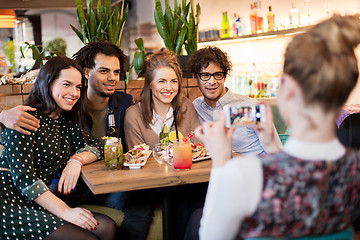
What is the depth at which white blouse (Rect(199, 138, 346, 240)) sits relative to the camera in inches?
34.9

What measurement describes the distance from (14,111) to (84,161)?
1.40 feet

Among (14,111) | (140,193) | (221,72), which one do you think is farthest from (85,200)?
(221,72)

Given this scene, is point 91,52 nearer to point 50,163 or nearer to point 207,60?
point 207,60

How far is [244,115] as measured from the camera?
131cm

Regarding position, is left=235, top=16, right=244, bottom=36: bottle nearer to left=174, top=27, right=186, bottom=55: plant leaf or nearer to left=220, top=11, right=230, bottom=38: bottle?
left=220, top=11, right=230, bottom=38: bottle

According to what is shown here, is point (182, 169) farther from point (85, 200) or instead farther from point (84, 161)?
point (85, 200)

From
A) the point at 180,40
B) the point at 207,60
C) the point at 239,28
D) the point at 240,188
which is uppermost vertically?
the point at 239,28

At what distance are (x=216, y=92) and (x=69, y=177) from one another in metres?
1.22

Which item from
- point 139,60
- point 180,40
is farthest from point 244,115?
point 180,40

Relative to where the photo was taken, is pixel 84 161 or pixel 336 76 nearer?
pixel 336 76

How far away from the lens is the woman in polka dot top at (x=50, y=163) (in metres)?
1.77

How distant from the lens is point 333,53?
871mm

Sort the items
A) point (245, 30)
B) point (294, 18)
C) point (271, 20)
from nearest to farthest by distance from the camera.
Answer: point (294, 18) < point (271, 20) < point (245, 30)

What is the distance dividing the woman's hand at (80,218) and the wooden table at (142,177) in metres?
0.16
